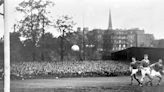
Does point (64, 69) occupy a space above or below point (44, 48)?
below

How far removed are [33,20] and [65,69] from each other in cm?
1178

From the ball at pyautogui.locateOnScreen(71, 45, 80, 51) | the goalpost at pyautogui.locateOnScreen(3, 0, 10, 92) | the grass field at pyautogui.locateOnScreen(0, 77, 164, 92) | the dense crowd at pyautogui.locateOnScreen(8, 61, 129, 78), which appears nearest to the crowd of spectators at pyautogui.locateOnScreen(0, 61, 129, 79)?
the dense crowd at pyautogui.locateOnScreen(8, 61, 129, 78)

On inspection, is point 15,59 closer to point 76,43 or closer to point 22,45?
point 22,45

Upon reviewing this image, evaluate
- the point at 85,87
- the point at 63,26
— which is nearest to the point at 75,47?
the point at 63,26

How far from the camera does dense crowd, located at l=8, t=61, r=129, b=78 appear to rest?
120 feet

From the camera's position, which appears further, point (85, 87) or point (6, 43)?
point (85, 87)

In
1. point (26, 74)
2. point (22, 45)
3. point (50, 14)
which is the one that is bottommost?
point (26, 74)

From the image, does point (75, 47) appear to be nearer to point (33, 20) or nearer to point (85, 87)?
point (33, 20)

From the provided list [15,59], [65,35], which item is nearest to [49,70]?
[15,59]

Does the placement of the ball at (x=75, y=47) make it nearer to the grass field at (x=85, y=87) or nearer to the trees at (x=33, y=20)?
the trees at (x=33, y=20)

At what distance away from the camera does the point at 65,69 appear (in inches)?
1535

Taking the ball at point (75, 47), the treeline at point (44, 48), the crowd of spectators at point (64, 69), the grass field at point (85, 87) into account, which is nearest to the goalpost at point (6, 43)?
the grass field at point (85, 87)

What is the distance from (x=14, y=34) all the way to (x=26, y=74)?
12.5 meters

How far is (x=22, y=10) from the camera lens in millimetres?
47344
